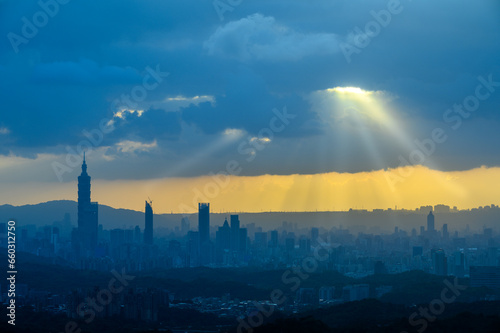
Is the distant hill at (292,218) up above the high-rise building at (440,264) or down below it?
above

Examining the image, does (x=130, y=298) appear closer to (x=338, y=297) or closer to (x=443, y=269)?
(x=338, y=297)

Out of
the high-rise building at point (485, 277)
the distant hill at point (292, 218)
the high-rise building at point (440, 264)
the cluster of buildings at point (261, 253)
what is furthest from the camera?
the distant hill at point (292, 218)

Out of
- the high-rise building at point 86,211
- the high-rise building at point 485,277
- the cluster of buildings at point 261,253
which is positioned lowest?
the high-rise building at point 485,277

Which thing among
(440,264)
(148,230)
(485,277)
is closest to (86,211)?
(148,230)

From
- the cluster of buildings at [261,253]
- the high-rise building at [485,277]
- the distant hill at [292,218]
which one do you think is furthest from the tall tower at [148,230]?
the high-rise building at [485,277]

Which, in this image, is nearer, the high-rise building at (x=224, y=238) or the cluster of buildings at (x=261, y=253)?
the cluster of buildings at (x=261, y=253)

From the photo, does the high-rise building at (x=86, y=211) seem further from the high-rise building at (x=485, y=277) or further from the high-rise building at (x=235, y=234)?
the high-rise building at (x=485, y=277)

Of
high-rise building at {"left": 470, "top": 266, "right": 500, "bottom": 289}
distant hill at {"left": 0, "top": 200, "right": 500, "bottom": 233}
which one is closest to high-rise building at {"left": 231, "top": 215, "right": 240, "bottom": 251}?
distant hill at {"left": 0, "top": 200, "right": 500, "bottom": 233}

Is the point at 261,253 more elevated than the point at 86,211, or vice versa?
the point at 86,211

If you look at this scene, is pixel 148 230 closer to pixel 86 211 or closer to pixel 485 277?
pixel 86 211
